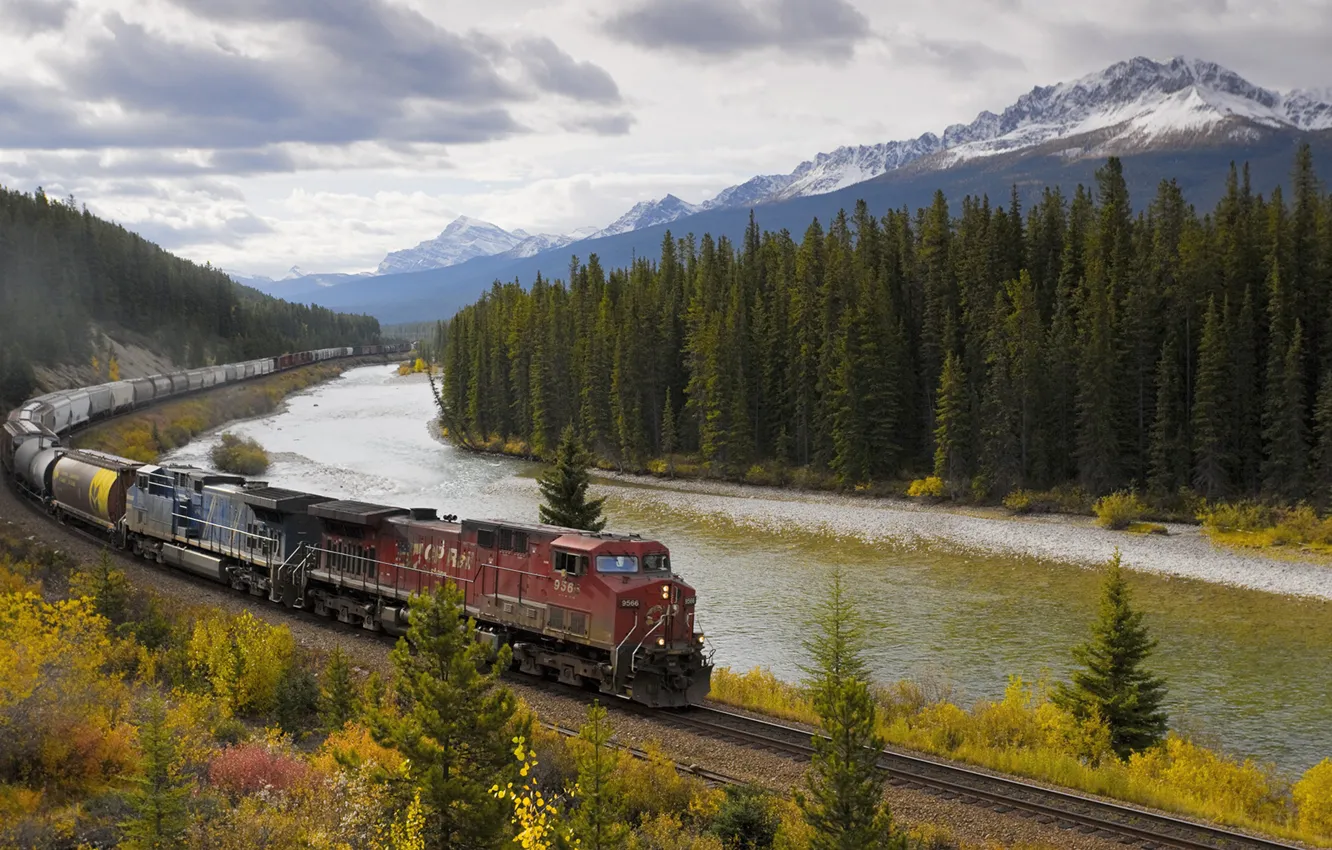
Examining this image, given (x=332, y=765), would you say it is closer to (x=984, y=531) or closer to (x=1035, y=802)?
(x=1035, y=802)

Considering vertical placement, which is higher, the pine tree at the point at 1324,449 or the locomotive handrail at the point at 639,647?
the pine tree at the point at 1324,449

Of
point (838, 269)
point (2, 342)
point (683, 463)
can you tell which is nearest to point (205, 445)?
point (2, 342)

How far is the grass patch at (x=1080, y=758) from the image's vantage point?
70.2ft

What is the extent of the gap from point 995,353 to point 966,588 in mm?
30662

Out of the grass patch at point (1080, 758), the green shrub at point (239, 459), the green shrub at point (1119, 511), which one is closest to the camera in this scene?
the grass patch at point (1080, 758)

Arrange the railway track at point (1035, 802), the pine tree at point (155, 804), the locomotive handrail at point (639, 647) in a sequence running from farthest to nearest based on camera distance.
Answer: the locomotive handrail at point (639, 647) < the railway track at point (1035, 802) < the pine tree at point (155, 804)

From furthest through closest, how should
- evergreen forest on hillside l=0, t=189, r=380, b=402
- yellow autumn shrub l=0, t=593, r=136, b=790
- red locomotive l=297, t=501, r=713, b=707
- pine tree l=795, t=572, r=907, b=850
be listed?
evergreen forest on hillside l=0, t=189, r=380, b=402 → red locomotive l=297, t=501, r=713, b=707 → yellow autumn shrub l=0, t=593, r=136, b=790 → pine tree l=795, t=572, r=907, b=850

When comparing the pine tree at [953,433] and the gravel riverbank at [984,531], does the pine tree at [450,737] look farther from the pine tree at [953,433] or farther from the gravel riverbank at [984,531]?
→ the pine tree at [953,433]

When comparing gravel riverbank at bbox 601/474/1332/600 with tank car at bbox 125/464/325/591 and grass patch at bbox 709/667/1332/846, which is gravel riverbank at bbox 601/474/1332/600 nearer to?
grass patch at bbox 709/667/1332/846

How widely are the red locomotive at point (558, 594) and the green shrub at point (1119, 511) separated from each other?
144 feet

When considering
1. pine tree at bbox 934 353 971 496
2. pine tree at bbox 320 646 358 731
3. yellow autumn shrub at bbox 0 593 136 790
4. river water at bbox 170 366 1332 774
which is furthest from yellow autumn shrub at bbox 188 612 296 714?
pine tree at bbox 934 353 971 496

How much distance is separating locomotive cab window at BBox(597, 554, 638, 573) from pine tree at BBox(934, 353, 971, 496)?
52.0 meters

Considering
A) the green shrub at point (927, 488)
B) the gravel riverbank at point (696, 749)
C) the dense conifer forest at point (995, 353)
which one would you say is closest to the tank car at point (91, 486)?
the gravel riverbank at point (696, 749)

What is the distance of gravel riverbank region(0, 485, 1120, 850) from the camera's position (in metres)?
18.6
